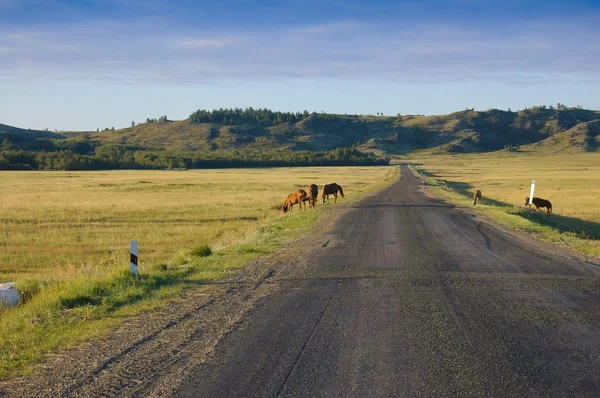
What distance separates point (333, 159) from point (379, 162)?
568 inches

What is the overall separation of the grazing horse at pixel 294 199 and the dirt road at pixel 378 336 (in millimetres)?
18596

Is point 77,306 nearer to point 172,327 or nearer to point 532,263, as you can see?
point 172,327

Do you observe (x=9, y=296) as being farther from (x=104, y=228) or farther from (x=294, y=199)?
(x=294, y=199)

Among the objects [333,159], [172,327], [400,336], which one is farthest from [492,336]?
[333,159]

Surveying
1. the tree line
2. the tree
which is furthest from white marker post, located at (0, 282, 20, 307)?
the tree

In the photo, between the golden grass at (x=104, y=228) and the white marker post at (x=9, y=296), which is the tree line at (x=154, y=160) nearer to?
the golden grass at (x=104, y=228)

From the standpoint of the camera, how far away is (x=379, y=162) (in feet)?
584

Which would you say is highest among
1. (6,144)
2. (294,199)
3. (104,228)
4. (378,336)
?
(6,144)

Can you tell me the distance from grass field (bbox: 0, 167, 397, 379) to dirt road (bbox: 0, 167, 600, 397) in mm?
1168

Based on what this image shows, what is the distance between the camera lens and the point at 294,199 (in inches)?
1318

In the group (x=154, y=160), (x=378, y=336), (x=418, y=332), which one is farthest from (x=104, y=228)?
(x=154, y=160)

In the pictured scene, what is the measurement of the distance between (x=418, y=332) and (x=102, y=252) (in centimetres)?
1511

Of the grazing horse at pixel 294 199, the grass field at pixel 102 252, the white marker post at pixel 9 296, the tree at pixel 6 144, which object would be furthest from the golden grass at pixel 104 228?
the tree at pixel 6 144

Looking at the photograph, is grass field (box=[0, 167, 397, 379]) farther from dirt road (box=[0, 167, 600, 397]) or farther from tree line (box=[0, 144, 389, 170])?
tree line (box=[0, 144, 389, 170])
